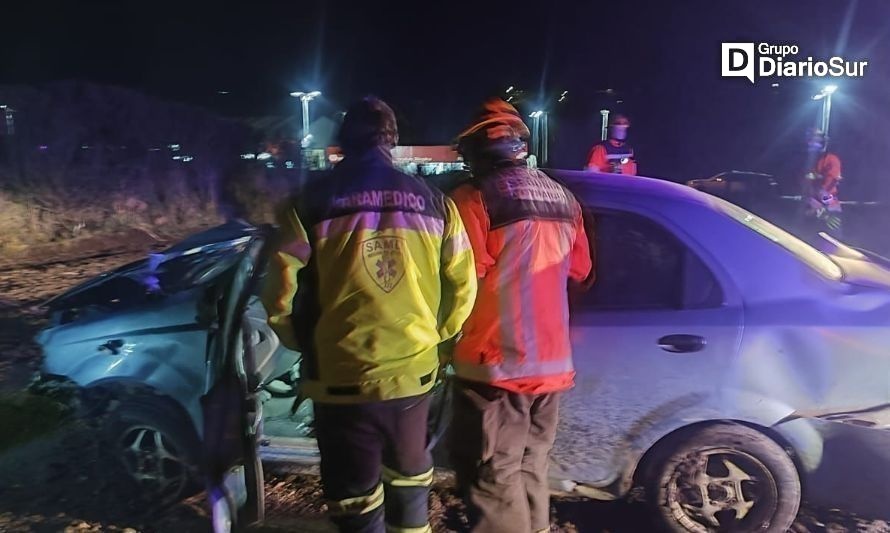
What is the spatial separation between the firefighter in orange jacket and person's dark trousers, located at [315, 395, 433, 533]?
0.21 metres

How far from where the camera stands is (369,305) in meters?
2.15

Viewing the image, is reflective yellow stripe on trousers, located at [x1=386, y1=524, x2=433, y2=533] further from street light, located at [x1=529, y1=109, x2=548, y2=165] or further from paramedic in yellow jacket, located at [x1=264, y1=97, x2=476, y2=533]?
street light, located at [x1=529, y1=109, x2=548, y2=165]

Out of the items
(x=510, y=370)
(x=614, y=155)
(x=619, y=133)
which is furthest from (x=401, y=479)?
(x=619, y=133)

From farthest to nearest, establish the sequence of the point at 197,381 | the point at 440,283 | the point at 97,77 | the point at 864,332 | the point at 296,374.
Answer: the point at 97,77 < the point at 296,374 < the point at 197,381 < the point at 864,332 < the point at 440,283

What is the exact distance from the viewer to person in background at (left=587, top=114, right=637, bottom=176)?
6.28 metres

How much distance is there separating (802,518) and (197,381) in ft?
8.94

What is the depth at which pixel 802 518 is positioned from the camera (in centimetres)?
302

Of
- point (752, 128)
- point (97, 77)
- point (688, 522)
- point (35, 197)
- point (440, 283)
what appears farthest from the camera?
point (752, 128)

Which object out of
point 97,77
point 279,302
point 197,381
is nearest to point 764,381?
point 279,302

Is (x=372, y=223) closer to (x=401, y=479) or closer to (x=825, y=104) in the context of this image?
(x=401, y=479)

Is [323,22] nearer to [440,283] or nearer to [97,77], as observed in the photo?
[97,77]
